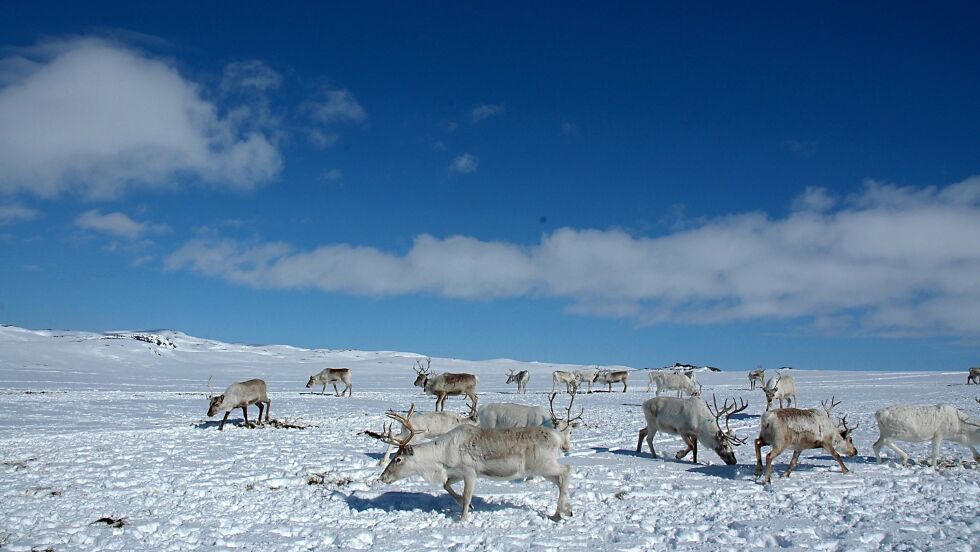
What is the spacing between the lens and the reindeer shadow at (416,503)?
9602 mm

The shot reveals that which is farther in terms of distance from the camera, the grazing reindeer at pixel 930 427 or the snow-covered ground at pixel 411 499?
the grazing reindeer at pixel 930 427

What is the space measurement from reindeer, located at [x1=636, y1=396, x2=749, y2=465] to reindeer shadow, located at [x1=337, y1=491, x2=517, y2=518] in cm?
548

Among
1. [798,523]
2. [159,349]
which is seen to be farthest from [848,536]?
[159,349]

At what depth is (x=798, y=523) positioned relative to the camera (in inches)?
338

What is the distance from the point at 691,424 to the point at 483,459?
20.8ft

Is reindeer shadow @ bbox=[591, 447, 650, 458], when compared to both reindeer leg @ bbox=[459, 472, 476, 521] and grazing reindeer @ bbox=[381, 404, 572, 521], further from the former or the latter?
reindeer leg @ bbox=[459, 472, 476, 521]

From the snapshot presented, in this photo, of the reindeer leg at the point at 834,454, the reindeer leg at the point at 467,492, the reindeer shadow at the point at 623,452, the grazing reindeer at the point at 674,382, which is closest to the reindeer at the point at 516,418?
the reindeer shadow at the point at 623,452

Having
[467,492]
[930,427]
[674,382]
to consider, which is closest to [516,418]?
[467,492]

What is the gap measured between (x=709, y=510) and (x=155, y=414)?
20407 mm

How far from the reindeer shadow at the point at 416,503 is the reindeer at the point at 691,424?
18.0ft

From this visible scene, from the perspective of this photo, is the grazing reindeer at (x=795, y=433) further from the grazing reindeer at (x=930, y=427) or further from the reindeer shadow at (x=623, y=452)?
the reindeer shadow at (x=623, y=452)

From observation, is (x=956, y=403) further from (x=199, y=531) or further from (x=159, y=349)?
(x=159, y=349)

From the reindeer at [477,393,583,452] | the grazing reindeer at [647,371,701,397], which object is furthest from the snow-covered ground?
the grazing reindeer at [647,371,701,397]

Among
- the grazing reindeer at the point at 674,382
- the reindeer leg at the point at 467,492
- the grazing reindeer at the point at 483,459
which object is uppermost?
the grazing reindeer at the point at 674,382
